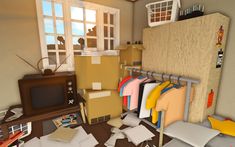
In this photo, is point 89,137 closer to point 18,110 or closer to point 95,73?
point 95,73

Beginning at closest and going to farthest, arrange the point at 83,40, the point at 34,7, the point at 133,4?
the point at 34,7 → the point at 83,40 → the point at 133,4

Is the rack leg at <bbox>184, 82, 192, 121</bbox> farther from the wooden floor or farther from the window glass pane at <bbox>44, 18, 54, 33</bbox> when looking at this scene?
the window glass pane at <bbox>44, 18, 54, 33</bbox>

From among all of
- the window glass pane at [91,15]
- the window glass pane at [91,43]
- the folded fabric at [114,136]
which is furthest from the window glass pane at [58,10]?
the folded fabric at [114,136]

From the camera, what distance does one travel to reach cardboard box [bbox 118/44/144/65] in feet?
5.05

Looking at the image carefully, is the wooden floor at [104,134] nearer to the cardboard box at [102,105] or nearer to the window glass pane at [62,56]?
the cardboard box at [102,105]

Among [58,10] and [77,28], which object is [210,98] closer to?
[77,28]

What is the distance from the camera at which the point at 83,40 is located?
5.44 feet

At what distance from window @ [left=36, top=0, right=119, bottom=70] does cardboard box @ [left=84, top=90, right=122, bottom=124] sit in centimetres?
58

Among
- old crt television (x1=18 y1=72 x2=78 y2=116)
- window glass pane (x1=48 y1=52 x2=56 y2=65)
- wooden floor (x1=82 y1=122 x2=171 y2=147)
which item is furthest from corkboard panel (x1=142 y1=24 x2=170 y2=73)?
window glass pane (x1=48 y1=52 x2=56 y2=65)

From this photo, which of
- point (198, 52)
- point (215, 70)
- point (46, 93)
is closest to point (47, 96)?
point (46, 93)

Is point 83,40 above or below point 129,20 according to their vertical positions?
below

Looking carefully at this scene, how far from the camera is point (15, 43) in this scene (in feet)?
4.20

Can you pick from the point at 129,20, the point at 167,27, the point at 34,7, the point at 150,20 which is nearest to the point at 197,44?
the point at 167,27

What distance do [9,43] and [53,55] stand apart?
1.38 ft
